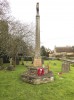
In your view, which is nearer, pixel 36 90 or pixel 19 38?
pixel 36 90

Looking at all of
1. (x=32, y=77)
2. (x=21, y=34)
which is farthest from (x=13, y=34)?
(x=32, y=77)

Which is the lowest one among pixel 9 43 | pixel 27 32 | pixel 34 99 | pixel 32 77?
pixel 34 99

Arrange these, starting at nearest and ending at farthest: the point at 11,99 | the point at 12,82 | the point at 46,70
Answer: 1. the point at 11,99
2. the point at 12,82
3. the point at 46,70

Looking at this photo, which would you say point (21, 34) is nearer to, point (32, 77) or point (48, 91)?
point (32, 77)

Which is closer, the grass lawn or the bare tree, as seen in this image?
the grass lawn

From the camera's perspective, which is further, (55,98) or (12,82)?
(12,82)

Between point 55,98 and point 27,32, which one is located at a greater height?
point 27,32

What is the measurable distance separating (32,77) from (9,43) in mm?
12598

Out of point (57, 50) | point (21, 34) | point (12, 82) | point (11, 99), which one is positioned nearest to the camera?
point (11, 99)

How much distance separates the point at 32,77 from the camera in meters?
14.3

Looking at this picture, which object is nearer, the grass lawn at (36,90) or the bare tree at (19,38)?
the grass lawn at (36,90)

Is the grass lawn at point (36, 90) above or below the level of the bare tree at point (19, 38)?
below

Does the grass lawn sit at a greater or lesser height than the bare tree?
lesser

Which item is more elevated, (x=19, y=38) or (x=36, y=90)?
(x=19, y=38)
